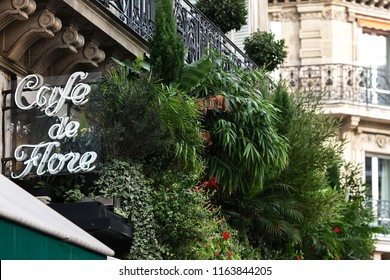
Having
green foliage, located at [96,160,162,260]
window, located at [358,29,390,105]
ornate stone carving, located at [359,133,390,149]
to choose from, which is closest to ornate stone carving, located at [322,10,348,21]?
window, located at [358,29,390,105]

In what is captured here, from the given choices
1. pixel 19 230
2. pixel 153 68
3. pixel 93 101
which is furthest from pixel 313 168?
pixel 19 230

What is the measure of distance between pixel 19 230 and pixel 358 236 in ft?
50.5

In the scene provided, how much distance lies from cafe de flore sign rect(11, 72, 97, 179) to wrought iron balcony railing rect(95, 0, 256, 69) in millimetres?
1697

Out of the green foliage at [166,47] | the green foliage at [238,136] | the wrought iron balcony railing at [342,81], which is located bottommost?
the green foliage at [238,136]

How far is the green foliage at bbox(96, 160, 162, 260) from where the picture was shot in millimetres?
14414

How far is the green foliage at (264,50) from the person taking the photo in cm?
2288

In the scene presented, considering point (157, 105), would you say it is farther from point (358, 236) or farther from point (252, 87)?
point (358, 236)

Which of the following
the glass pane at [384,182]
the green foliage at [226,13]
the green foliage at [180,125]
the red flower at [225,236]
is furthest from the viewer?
the glass pane at [384,182]

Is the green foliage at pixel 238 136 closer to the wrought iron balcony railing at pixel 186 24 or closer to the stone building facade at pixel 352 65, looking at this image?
the wrought iron balcony railing at pixel 186 24

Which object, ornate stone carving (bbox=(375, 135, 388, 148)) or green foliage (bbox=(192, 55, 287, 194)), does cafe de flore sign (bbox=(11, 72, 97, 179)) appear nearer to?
green foliage (bbox=(192, 55, 287, 194))

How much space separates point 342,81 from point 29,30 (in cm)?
2265

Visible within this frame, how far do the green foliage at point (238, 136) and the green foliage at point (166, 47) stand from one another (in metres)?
1.31

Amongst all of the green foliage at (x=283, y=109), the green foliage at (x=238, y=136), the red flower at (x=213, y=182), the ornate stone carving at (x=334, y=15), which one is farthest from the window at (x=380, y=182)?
the red flower at (x=213, y=182)

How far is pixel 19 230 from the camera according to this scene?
8.62m
